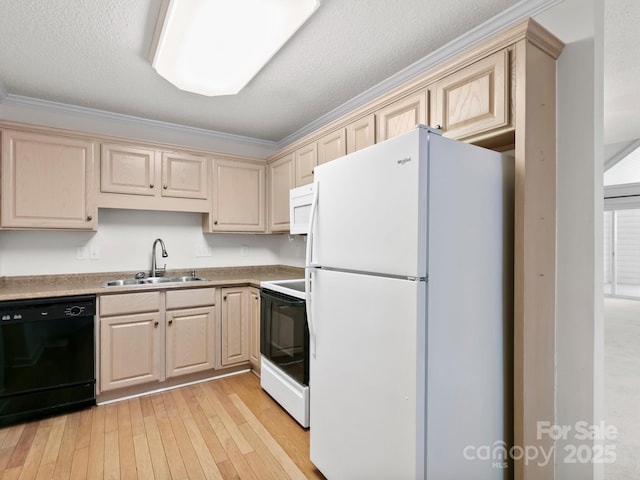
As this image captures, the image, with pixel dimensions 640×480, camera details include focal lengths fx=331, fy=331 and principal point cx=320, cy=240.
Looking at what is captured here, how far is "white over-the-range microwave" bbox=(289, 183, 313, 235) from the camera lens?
2.72 meters

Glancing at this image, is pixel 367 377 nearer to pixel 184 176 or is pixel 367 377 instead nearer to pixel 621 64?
pixel 184 176

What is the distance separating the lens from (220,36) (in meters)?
1.75

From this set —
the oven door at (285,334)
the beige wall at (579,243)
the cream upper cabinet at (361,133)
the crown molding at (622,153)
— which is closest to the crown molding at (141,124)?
the cream upper cabinet at (361,133)

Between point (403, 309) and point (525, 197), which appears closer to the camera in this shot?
point (403, 309)

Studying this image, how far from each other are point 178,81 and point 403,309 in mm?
2096

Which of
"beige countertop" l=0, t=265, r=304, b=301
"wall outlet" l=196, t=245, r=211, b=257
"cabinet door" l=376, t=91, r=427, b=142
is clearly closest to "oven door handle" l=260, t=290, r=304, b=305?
"beige countertop" l=0, t=265, r=304, b=301

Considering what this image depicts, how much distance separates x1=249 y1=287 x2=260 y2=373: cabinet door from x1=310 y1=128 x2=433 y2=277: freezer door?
151 cm

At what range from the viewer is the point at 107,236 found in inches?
122

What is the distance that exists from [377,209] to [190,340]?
2.29 m

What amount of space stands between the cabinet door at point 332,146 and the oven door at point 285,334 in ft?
3.79

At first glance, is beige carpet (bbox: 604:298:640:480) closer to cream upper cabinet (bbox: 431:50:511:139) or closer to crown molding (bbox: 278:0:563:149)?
cream upper cabinet (bbox: 431:50:511:139)

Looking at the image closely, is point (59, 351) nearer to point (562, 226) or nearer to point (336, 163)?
point (336, 163)

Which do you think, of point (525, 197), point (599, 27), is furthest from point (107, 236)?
point (599, 27)

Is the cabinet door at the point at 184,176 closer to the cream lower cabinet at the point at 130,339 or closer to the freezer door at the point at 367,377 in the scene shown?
the cream lower cabinet at the point at 130,339
